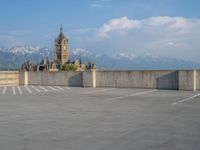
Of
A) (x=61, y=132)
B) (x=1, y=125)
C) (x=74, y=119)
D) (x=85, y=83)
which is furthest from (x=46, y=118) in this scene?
(x=85, y=83)

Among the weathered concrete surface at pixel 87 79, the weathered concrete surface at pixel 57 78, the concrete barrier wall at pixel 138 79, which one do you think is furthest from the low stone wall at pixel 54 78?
the concrete barrier wall at pixel 138 79

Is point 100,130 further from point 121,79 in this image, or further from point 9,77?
point 9,77

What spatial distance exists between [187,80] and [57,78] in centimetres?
1259

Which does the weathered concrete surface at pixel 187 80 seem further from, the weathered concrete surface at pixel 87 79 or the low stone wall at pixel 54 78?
the low stone wall at pixel 54 78

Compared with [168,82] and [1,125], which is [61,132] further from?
[168,82]

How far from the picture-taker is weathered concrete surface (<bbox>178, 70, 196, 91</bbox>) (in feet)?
78.6

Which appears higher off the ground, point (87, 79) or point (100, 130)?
point (87, 79)

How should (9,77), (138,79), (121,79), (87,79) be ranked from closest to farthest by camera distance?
(138,79) → (121,79) → (87,79) → (9,77)

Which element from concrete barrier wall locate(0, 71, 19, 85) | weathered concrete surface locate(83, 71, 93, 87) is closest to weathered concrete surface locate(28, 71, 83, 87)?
weathered concrete surface locate(83, 71, 93, 87)

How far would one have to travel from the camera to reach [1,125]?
9.55 meters

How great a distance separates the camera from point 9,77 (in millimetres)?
32406

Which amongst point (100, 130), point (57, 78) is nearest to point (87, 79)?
point (57, 78)

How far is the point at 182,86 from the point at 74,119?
15.3 m

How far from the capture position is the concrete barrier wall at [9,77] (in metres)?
31.7
